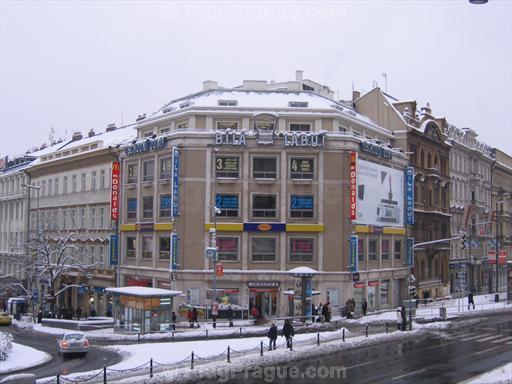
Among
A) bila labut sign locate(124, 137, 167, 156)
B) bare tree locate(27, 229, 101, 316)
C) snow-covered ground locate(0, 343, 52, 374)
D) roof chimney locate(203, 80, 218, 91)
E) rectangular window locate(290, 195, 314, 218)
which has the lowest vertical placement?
snow-covered ground locate(0, 343, 52, 374)

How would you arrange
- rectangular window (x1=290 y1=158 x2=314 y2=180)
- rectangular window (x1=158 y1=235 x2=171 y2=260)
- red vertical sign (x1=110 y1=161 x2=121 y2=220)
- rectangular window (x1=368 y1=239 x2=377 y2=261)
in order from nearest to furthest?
1. rectangular window (x1=290 y1=158 x2=314 y2=180)
2. rectangular window (x1=158 y1=235 x2=171 y2=260)
3. rectangular window (x1=368 y1=239 x2=377 y2=261)
4. red vertical sign (x1=110 y1=161 x2=121 y2=220)

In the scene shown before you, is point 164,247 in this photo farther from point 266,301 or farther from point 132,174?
point 266,301

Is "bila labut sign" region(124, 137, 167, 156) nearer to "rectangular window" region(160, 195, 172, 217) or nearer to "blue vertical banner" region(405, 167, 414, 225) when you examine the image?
"rectangular window" region(160, 195, 172, 217)

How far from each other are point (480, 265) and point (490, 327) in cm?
4527

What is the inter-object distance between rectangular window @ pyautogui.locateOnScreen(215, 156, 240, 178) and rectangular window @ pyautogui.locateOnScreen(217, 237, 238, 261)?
199 inches

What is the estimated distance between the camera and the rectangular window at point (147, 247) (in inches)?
2202

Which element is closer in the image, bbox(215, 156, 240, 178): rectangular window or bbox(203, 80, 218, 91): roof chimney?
bbox(215, 156, 240, 178): rectangular window

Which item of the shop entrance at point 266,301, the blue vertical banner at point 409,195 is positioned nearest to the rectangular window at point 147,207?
the shop entrance at point 266,301

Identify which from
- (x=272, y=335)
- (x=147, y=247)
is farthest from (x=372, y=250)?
(x=272, y=335)

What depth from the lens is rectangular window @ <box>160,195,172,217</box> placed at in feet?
177

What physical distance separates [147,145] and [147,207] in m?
5.34

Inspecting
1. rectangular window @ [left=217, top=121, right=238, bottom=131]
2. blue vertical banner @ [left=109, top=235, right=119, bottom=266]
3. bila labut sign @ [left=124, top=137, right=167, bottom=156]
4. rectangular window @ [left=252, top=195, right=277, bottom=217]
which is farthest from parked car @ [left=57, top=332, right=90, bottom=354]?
blue vertical banner @ [left=109, top=235, right=119, bottom=266]

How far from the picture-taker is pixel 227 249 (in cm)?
5222

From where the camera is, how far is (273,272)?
51750 millimetres
